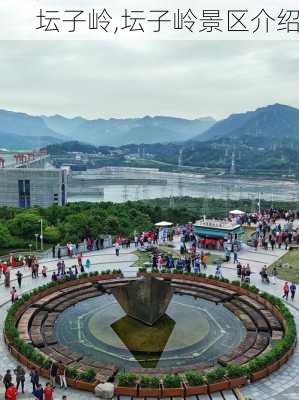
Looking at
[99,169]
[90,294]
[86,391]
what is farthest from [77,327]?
[99,169]

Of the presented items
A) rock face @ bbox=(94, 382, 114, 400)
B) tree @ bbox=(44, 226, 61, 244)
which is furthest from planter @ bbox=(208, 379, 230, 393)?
tree @ bbox=(44, 226, 61, 244)

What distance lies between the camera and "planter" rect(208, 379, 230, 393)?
15.0m

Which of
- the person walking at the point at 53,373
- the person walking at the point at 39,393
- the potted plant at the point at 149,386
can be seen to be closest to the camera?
the person walking at the point at 39,393

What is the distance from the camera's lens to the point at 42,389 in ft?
46.3

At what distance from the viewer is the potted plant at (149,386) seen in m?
14.8

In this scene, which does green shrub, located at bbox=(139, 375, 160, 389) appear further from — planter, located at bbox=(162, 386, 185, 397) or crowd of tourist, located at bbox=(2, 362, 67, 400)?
crowd of tourist, located at bbox=(2, 362, 67, 400)

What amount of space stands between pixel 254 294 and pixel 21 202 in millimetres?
55413

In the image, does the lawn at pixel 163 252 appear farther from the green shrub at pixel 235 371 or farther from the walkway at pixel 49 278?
the green shrub at pixel 235 371

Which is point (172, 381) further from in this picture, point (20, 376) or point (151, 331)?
point (151, 331)

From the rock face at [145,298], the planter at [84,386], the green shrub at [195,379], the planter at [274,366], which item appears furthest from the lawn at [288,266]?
the planter at [84,386]

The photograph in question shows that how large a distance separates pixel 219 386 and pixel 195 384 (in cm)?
79

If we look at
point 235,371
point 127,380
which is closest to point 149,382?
point 127,380

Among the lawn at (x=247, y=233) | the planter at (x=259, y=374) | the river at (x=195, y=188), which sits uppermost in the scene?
the lawn at (x=247, y=233)

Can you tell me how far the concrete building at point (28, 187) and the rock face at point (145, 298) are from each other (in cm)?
5281
